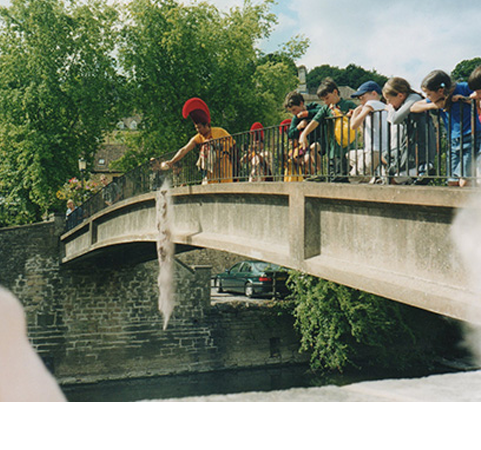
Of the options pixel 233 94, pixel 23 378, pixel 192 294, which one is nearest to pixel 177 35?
pixel 233 94

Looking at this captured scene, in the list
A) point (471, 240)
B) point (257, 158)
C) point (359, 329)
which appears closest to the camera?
point (471, 240)

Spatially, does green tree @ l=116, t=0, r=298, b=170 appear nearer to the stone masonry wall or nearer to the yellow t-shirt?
the stone masonry wall

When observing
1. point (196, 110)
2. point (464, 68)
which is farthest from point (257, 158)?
point (464, 68)

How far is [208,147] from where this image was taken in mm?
4734

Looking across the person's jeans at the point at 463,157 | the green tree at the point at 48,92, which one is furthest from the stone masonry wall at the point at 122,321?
the person's jeans at the point at 463,157

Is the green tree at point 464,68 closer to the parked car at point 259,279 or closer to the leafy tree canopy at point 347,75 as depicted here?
the leafy tree canopy at point 347,75

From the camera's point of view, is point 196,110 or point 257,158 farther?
point 196,110

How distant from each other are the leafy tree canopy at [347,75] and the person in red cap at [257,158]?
1.10 metres

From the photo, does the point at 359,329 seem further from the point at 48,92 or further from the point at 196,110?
the point at 48,92

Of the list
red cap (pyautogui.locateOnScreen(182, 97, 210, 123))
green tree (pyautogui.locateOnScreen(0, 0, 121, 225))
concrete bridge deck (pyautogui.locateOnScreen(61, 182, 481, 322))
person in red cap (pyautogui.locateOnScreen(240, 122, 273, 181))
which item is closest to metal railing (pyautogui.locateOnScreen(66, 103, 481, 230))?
person in red cap (pyautogui.locateOnScreen(240, 122, 273, 181))

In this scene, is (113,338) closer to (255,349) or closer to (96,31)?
(255,349)

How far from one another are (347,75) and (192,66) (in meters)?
7.13

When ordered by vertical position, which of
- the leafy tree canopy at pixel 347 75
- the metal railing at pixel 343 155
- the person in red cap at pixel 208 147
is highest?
the leafy tree canopy at pixel 347 75

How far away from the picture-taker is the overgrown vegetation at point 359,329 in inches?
431
